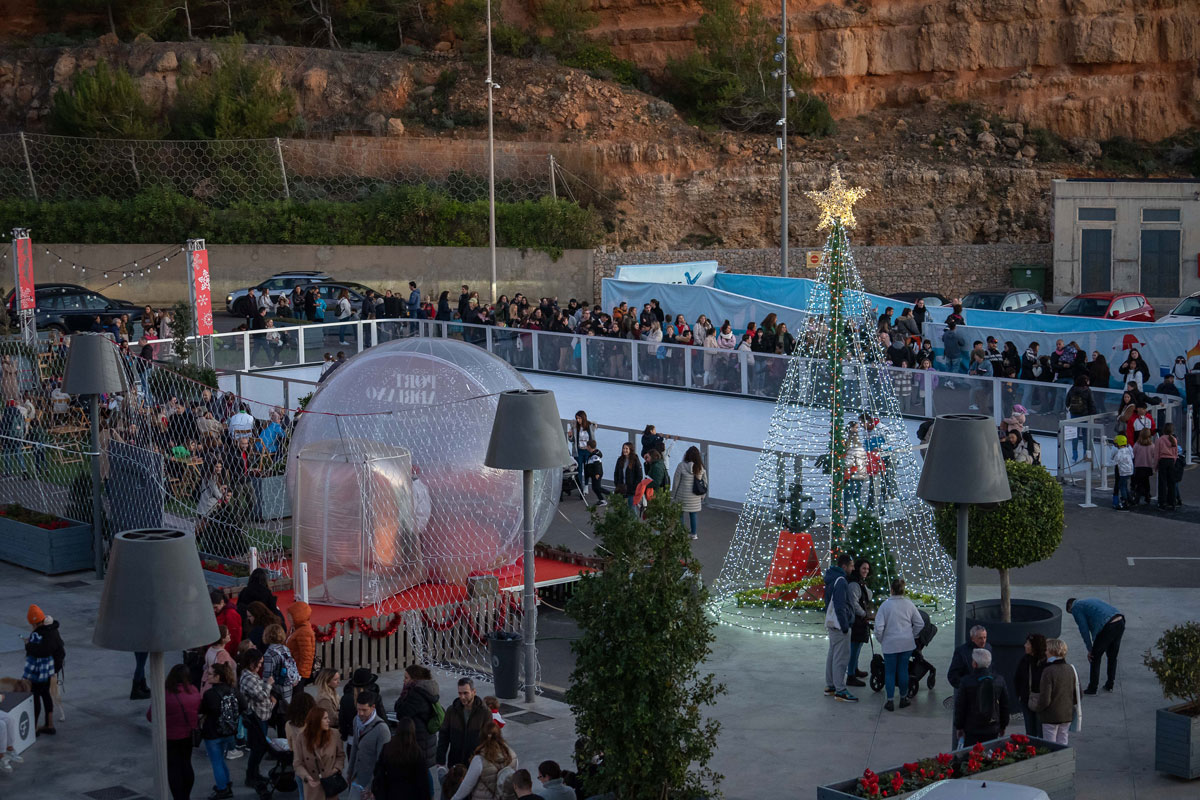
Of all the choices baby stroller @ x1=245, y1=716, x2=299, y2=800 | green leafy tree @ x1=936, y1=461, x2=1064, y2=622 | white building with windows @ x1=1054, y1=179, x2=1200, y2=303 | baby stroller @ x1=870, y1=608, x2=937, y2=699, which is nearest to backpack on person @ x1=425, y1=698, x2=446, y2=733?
baby stroller @ x1=245, y1=716, x2=299, y2=800

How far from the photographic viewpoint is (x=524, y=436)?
43.2 ft

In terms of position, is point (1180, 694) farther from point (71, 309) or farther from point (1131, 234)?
point (1131, 234)

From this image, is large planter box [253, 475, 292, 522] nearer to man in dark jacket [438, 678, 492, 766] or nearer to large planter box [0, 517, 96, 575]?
large planter box [0, 517, 96, 575]

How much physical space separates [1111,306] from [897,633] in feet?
75.1

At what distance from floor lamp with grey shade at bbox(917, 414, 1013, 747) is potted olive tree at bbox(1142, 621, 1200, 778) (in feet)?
5.01

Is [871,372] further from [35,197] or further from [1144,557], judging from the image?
[35,197]

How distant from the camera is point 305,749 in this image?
1009cm

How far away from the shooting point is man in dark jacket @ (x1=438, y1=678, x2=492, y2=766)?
10266 mm

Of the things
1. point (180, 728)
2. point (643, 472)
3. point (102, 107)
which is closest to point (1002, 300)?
point (643, 472)

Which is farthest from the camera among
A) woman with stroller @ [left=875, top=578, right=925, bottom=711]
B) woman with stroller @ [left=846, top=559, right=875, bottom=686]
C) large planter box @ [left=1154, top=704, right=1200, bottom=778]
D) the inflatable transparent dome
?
the inflatable transparent dome

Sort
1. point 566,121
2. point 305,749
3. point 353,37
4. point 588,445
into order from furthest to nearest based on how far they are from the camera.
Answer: point 353,37, point 566,121, point 588,445, point 305,749

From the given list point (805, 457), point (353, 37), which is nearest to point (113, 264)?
point (353, 37)

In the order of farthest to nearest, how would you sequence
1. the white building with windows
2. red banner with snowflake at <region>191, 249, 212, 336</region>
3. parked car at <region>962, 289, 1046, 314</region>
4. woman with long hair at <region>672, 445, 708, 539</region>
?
1. the white building with windows
2. parked car at <region>962, 289, 1046, 314</region>
3. red banner with snowflake at <region>191, 249, 212, 336</region>
4. woman with long hair at <region>672, 445, 708, 539</region>

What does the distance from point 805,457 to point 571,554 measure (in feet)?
12.9
